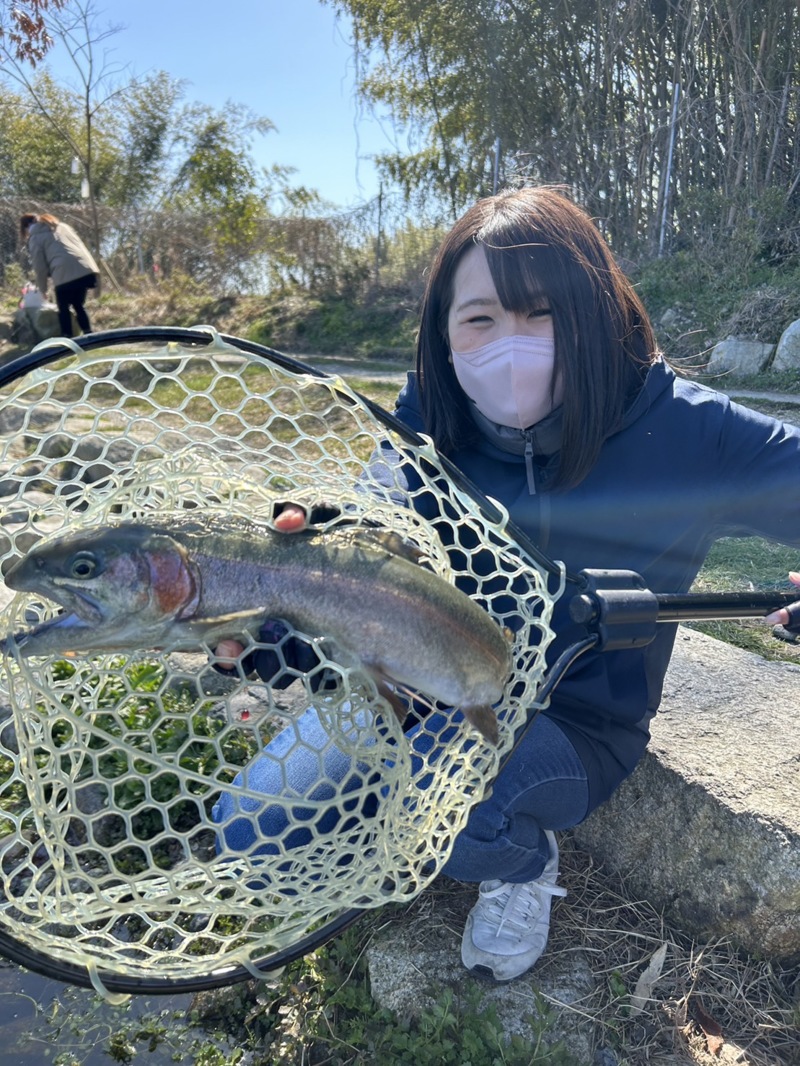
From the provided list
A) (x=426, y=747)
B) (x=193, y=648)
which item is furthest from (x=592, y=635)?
(x=193, y=648)

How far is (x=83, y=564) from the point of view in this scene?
104 cm

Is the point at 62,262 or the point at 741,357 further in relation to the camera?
the point at 62,262

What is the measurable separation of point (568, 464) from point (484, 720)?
73 centimetres

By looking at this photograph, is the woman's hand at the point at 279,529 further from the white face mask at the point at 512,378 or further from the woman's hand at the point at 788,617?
the woman's hand at the point at 788,617

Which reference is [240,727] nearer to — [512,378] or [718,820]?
[512,378]

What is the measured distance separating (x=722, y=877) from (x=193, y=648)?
1288mm

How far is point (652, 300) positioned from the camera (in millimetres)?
9430

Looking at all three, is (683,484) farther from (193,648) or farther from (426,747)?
(193,648)

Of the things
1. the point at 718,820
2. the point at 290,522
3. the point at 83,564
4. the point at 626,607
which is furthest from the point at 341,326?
the point at 83,564

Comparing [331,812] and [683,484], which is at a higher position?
[683,484]

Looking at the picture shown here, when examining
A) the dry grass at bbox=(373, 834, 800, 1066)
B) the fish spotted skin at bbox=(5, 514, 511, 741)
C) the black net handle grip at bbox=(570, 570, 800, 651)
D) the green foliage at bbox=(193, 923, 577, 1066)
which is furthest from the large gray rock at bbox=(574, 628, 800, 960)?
the fish spotted skin at bbox=(5, 514, 511, 741)

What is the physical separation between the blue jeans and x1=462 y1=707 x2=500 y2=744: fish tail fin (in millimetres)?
388

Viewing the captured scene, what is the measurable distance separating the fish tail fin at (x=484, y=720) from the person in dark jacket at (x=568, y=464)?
39 cm

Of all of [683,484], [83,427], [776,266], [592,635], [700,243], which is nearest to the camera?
[592,635]
